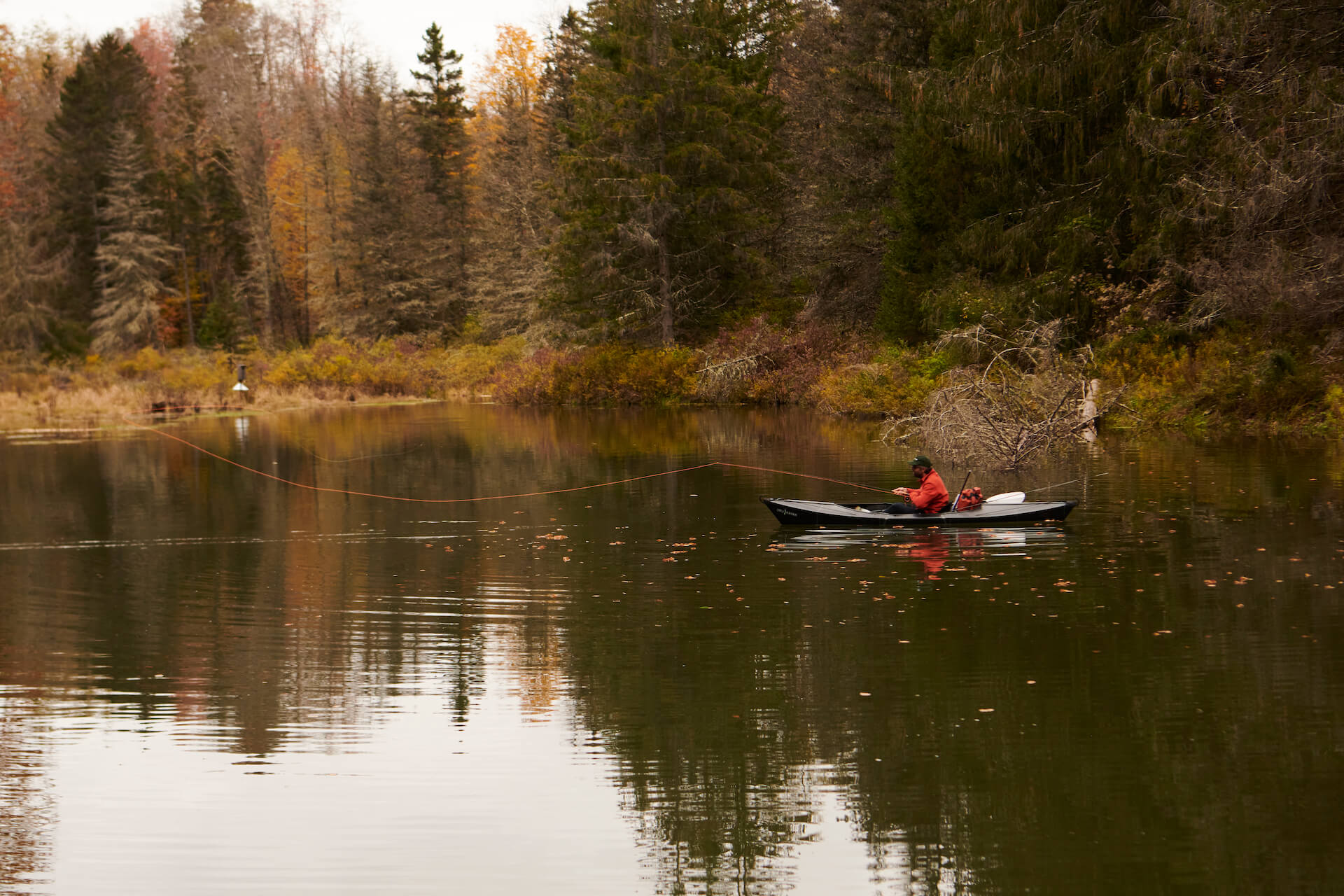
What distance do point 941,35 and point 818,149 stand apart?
26.0 ft

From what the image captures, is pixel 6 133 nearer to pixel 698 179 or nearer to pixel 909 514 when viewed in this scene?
pixel 698 179

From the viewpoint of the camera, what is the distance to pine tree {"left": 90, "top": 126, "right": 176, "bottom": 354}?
2584 inches

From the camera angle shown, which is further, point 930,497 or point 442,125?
point 442,125

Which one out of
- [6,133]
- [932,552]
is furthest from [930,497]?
[6,133]

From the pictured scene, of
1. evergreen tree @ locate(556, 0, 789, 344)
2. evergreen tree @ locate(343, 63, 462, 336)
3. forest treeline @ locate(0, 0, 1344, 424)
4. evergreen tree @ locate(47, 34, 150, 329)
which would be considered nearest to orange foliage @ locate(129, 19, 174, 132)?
forest treeline @ locate(0, 0, 1344, 424)

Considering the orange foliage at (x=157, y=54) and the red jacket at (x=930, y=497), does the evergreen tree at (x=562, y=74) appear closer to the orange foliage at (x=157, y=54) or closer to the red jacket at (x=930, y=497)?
the orange foliage at (x=157, y=54)

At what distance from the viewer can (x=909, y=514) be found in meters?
16.3

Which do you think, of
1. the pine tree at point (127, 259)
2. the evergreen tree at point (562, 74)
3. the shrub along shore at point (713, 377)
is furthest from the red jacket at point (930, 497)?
the pine tree at point (127, 259)

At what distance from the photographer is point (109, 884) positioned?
20.6 feet

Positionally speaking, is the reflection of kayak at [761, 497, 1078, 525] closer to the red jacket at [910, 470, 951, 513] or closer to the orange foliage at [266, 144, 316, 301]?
the red jacket at [910, 470, 951, 513]

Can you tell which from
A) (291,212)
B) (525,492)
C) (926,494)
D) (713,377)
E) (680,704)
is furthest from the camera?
(291,212)

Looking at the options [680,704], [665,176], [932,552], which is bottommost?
[680,704]

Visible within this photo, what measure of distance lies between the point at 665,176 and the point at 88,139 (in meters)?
35.1

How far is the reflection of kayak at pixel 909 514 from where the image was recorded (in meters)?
16.3
